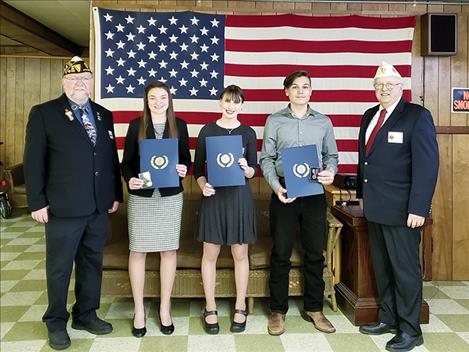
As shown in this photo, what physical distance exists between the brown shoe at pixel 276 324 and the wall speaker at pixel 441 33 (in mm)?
2491

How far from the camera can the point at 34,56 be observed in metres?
7.56

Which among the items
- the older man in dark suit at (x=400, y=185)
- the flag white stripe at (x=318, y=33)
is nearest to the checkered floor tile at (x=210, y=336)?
the older man in dark suit at (x=400, y=185)

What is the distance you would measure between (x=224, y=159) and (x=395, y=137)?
3.24 ft

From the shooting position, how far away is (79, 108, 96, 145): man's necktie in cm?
248

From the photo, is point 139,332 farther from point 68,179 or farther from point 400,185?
point 400,185

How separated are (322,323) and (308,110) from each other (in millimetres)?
1339

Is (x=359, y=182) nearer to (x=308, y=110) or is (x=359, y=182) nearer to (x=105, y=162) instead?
(x=308, y=110)

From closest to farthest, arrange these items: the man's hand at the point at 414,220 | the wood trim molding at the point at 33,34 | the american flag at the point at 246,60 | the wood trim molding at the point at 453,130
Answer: the man's hand at the point at 414,220 → the american flag at the point at 246,60 → the wood trim molding at the point at 453,130 → the wood trim molding at the point at 33,34

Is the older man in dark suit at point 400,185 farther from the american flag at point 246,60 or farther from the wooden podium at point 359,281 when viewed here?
the american flag at point 246,60

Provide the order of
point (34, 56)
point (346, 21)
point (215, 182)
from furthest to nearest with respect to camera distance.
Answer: point (34, 56)
point (346, 21)
point (215, 182)

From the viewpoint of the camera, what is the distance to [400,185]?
95.4 inches

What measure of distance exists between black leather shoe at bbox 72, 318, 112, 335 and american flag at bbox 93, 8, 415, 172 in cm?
136

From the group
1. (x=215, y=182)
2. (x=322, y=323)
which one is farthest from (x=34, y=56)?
(x=322, y=323)

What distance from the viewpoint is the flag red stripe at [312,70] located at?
3469 millimetres
